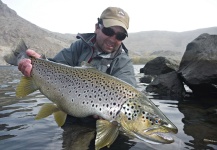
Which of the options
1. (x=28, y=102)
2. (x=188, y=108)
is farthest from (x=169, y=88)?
Result: (x=28, y=102)

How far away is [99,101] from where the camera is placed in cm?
339

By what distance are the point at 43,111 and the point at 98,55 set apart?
5.21 ft

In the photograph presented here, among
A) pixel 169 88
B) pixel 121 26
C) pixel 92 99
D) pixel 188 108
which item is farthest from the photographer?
pixel 169 88

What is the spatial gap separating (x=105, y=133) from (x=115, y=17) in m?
2.53

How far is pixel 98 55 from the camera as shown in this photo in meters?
4.83

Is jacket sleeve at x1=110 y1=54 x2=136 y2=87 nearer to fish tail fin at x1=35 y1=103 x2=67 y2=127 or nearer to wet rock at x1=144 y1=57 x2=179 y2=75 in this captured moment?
fish tail fin at x1=35 y1=103 x2=67 y2=127

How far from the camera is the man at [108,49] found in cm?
479

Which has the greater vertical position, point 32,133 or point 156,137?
point 156,137

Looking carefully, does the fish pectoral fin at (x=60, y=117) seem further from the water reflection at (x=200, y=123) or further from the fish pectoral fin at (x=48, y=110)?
the water reflection at (x=200, y=123)

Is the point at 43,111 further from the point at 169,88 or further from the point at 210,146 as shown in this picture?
the point at 169,88

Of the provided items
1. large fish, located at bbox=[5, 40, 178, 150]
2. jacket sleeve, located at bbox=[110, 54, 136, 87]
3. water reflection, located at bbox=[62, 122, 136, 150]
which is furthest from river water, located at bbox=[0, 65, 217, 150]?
jacket sleeve, located at bbox=[110, 54, 136, 87]

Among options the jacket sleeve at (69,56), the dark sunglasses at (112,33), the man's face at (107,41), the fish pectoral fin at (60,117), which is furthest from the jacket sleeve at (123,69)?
the fish pectoral fin at (60,117)

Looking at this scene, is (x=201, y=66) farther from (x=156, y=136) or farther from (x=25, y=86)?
(x=25, y=86)

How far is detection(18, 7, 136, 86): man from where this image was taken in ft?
15.7
